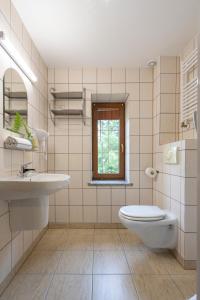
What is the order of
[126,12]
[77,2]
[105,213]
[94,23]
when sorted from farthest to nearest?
[105,213]
[94,23]
[126,12]
[77,2]

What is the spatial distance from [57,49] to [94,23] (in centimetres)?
59

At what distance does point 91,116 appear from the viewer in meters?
2.84

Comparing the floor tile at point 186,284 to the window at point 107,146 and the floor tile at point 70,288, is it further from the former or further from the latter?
the window at point 107,146

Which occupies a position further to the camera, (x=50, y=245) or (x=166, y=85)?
(x=166, y=85)

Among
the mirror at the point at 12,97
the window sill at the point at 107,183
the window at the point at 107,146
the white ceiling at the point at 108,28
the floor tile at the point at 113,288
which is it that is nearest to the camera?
the floor tile at the point at 113,288

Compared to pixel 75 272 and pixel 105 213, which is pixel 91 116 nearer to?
pixel 105 213

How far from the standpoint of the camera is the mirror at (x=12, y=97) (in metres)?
1.55

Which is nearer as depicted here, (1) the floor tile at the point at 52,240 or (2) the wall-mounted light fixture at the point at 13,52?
(2) the wall-mounted light fixture at the point at 13,52

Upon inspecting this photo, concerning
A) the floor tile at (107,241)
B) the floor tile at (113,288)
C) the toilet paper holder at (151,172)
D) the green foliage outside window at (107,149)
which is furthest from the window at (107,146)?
the floor tile at (113,288)

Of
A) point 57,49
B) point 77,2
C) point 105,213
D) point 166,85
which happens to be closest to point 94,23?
point 77,2

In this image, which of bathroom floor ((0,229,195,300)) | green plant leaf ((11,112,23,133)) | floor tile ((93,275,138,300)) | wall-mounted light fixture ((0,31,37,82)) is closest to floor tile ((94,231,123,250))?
bathroom floor ((0,229,195,300))

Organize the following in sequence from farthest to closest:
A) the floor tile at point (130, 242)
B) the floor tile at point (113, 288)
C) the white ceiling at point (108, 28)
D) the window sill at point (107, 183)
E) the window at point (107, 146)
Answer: the window at point (107, 146), the window sill at point (107, 183), the floor tile at point (130, 242), the white ceiling at point (108, 28), the floor tile at point (113, 288)

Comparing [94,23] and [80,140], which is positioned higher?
[94,23]

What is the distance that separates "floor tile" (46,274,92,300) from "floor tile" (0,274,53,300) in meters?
0.05
